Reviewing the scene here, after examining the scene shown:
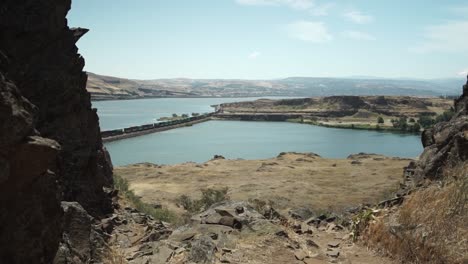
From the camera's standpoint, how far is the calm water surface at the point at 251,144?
332 feet

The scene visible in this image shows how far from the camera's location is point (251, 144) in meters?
119

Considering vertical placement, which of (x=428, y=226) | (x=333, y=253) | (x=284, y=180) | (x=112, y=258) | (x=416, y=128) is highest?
(x=428, y=226)

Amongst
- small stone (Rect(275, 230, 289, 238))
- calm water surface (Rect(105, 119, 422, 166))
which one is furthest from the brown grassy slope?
calm water surface (Rect(105, 119, 422, 166))

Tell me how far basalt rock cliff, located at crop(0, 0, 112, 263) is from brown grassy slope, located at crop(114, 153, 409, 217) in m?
16.0

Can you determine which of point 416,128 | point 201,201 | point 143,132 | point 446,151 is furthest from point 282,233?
point 416,128

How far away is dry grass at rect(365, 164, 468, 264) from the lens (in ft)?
24.0

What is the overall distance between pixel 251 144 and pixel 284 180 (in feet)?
222

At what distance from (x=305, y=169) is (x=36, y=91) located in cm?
5029

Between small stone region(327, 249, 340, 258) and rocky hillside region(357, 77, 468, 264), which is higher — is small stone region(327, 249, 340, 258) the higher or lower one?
the lower one

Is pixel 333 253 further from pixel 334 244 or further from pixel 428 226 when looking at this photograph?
pixel 428 226

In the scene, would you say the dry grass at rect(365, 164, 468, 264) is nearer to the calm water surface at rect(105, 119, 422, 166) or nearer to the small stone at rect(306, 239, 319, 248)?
the small stone at rect(306, 239, 319, 248)

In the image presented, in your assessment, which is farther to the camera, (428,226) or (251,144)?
(251,144)

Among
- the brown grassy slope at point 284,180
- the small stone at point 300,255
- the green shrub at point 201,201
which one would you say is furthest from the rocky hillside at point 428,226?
the brown grassy slope at point 284,180

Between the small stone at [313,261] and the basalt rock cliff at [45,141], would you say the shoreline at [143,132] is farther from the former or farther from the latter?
the small stone at [313,261]
